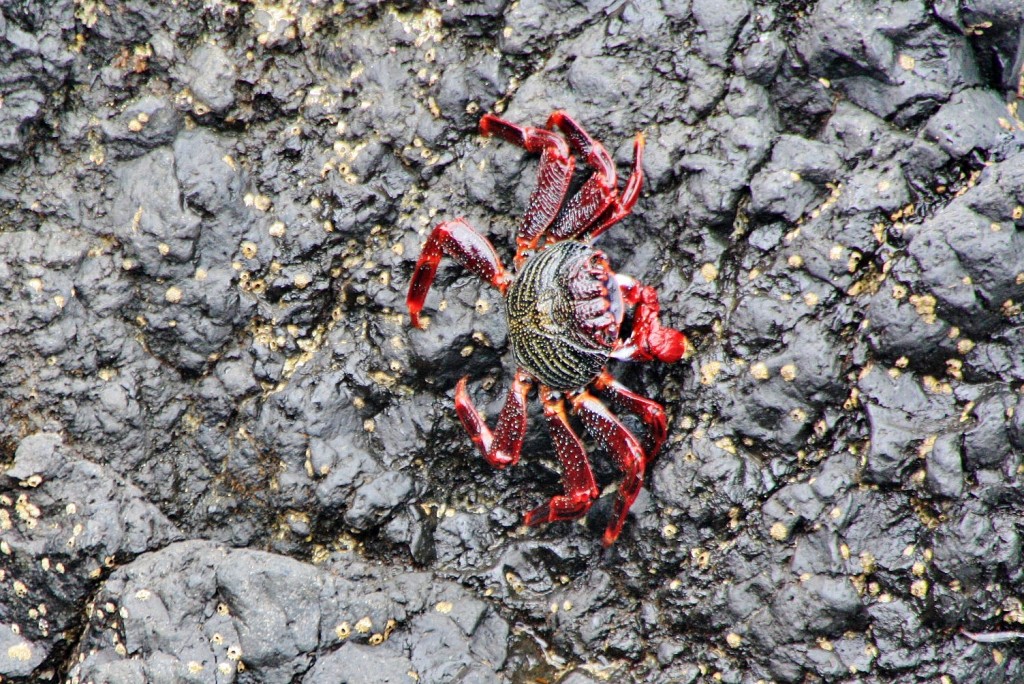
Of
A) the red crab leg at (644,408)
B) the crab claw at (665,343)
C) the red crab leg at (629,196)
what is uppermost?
the red crab leg at (629,196)

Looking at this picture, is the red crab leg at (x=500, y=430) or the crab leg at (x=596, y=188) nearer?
the crab leg at (x=596, y=188)

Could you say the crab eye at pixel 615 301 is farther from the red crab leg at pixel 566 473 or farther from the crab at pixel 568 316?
the red crab leg at pixel 566 473

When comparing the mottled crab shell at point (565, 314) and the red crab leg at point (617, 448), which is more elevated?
the mottled crab shell at point (565, 314)

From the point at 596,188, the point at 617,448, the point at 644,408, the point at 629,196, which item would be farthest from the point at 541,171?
the point at 617,448

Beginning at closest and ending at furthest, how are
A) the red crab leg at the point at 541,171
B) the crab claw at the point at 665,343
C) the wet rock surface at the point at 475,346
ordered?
the wet rock surface at the point at 475,346 → the crab claw at the point at 665,343 → the red crab leg at the point at 541,171

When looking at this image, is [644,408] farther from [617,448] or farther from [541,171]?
[541,171]

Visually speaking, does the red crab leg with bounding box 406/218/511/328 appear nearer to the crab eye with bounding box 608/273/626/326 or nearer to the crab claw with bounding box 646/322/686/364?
the crab eye with bounding box 608/273/626/326

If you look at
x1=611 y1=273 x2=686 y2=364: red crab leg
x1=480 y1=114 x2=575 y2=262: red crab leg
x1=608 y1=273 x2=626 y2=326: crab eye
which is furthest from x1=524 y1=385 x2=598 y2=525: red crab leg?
→ x1=480 y1=114 x2=575 y2=262: red crab leg

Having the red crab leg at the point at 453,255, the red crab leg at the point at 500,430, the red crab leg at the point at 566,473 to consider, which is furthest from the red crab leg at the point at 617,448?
the red crab leg at the point at 453,255
